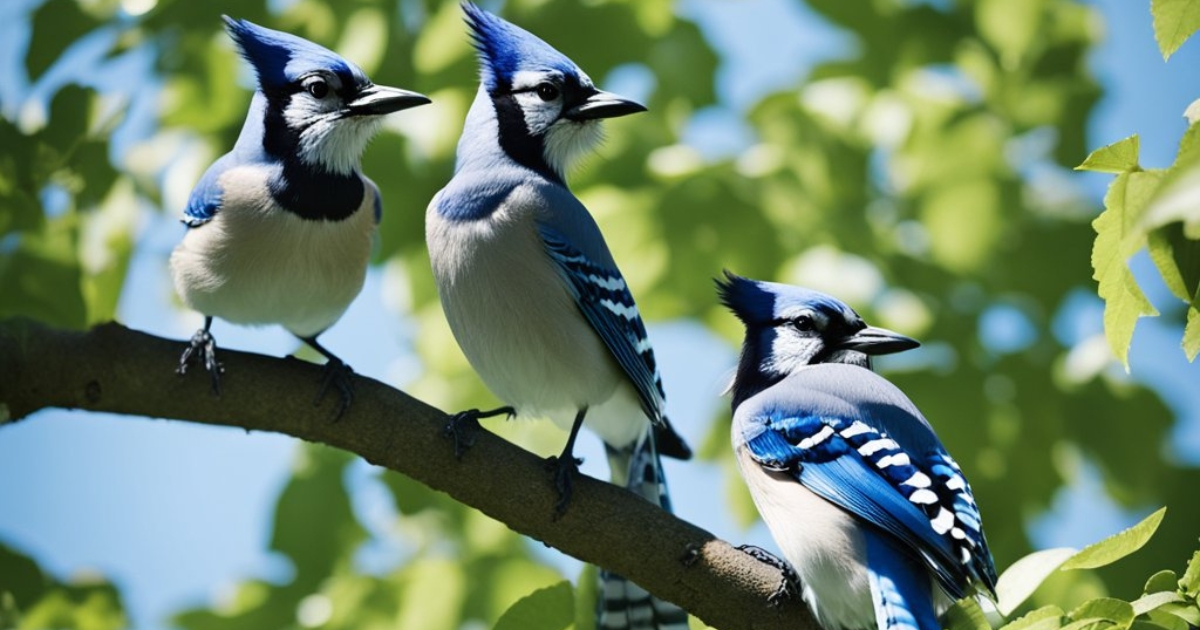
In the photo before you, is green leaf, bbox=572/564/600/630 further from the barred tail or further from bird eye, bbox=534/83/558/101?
bird eye, bbox=534/83/558/101

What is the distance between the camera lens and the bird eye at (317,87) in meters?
2.18

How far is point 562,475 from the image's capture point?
8.67 ft

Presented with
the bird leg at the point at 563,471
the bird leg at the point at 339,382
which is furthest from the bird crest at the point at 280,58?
the bird leg at the point at 563,471

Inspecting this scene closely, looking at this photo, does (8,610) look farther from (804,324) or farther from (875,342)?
(875,342)

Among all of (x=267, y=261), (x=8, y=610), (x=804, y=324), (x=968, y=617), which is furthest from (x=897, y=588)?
(x=8, y=610)

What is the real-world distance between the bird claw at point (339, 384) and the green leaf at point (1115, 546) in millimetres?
1555

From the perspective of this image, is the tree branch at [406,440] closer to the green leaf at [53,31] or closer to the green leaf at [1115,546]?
the green leaf at [53,31]

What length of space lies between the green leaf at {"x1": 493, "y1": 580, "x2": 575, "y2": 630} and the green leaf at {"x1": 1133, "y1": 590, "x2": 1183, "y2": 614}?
34.4 inches

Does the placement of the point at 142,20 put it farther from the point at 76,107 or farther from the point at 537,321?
the point at 537,321

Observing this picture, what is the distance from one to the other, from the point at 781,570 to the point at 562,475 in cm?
51

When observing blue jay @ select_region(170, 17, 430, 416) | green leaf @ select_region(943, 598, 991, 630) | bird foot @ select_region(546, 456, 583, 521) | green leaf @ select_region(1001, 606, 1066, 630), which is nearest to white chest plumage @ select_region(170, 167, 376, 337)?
blue jay @ select_region(170, 17, 430, 416)

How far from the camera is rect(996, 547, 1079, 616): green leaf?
7.17ft

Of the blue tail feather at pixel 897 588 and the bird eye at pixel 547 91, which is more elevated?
the bird eye at pixel 547 91

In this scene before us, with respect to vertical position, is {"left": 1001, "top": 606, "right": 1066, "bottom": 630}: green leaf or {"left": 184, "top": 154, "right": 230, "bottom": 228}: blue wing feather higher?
{"left": 1001, "top": 606, "right": 1066, "bottom": 630}: green leaf
